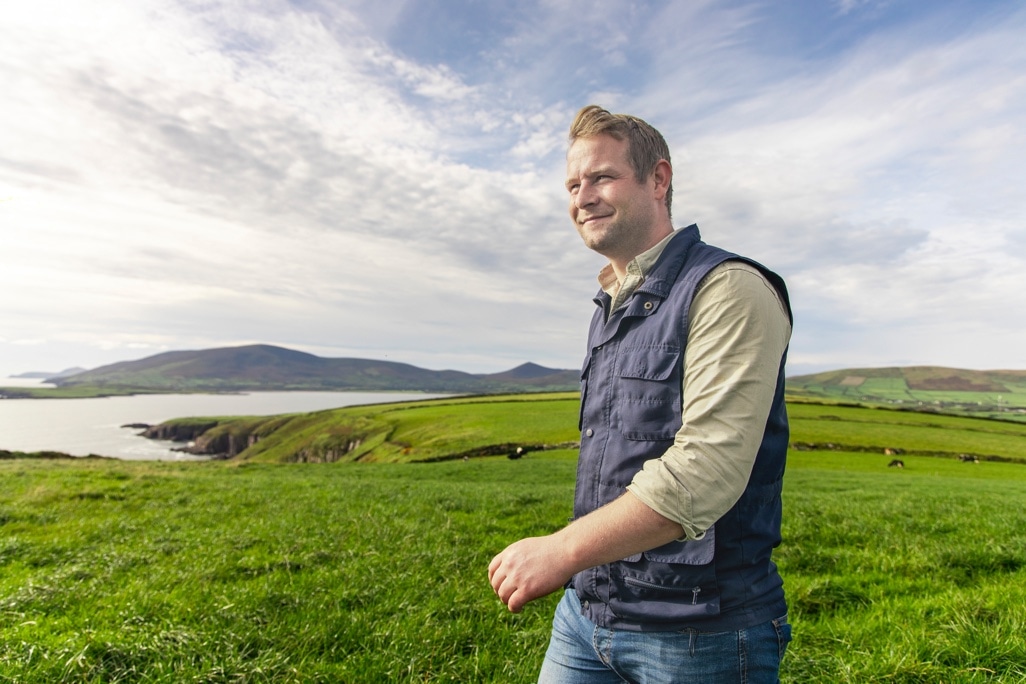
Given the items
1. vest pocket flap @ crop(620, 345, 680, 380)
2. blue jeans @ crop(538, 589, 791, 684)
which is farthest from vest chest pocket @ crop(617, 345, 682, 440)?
blue jeans @ crop(538, 589, 791, 684)

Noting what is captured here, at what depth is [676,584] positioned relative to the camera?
7.06ft

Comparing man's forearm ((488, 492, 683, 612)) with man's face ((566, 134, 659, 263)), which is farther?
man's face ((566, 134, 659, 263))

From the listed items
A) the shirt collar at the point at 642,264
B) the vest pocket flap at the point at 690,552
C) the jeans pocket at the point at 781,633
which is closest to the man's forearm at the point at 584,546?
the vest pocket flap at the point at 690,552

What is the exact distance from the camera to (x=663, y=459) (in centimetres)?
190

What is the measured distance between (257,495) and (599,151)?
1678cm

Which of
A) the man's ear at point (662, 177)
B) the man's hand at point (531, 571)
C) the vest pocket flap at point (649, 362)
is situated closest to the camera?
the man's hand at point (531, 571)

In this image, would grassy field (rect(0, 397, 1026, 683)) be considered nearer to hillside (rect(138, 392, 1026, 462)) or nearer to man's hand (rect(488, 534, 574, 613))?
man's hand (rect(488, 534, 574, 613))

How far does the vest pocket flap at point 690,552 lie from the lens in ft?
6.81

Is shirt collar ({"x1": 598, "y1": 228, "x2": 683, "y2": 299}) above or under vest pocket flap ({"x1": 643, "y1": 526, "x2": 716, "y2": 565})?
above

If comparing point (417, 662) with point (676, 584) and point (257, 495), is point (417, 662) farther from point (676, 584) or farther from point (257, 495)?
point (257, 495)

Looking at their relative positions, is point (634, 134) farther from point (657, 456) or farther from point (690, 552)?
point (690, 552)

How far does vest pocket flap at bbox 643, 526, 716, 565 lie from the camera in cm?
208

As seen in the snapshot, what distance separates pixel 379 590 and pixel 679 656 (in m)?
5.62

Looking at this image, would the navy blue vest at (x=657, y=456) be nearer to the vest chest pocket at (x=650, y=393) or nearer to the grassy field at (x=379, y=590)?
the vest chest pocket at (x=650, y=393)
